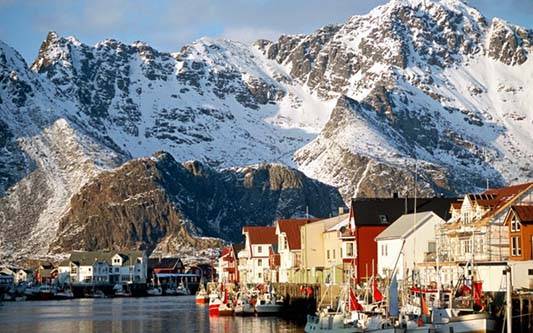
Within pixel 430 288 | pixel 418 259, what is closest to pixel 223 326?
pixel 418 259

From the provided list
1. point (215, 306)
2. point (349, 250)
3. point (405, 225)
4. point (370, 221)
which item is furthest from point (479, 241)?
point (215, 306)

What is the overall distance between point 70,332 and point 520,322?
47.6 m

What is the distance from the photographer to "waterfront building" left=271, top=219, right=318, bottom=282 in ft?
476

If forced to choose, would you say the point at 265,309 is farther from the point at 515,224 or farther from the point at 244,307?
the point at 515,224

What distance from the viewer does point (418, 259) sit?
355ft

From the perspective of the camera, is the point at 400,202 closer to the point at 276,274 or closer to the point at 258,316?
the point at 258,316

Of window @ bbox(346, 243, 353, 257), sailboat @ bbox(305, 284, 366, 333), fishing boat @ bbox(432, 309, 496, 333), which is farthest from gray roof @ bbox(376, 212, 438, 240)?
fishing boat @ bbox(432, 309, 496, 333)

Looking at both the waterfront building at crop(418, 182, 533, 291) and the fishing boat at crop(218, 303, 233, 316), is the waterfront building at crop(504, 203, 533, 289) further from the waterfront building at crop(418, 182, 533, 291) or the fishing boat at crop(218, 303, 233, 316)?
the fishing boat at crop(218, 303, 233, 316)

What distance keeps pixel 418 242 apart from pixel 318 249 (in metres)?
28.9

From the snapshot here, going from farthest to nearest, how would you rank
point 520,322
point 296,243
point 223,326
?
point 296,243 < point 223,326 < point 520,322

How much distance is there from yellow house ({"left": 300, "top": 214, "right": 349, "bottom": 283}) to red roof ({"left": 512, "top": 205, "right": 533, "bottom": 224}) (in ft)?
136

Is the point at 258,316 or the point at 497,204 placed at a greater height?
the point at 497,204

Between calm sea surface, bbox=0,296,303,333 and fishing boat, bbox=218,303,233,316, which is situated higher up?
fishing boat, bbox=218,303,233,316

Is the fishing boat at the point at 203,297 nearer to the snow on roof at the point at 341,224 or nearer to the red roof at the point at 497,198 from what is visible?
the snow on roof at the point at 341,224
